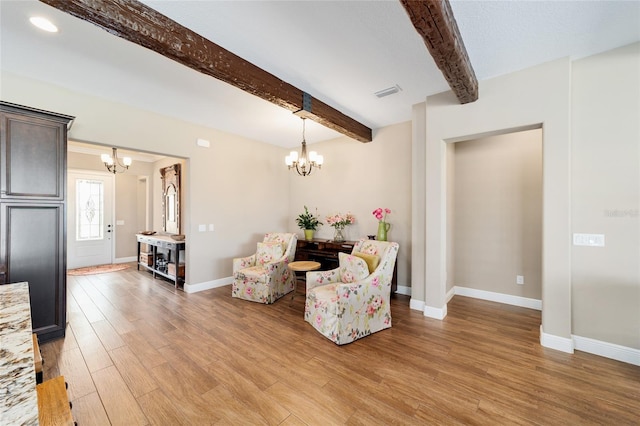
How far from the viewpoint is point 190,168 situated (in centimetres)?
430

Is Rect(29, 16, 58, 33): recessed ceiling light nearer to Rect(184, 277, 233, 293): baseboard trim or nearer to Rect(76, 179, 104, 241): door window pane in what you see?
Rect(184, 277, 233, 293): baseboard trim

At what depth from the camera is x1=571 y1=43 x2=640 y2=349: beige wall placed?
234 cm

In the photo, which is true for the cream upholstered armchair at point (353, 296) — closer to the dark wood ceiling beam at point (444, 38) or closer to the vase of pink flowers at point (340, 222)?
the vase of pink flowers at point (340, 222)

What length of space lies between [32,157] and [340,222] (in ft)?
13.2

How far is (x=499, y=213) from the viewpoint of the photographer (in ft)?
12.8

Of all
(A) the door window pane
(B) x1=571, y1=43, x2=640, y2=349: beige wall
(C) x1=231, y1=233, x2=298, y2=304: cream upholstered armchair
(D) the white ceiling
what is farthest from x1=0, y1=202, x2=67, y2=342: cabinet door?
(B) x1=571, y1=43, x2=640, y2=349: beige wall

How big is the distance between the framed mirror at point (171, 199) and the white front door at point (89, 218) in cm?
178

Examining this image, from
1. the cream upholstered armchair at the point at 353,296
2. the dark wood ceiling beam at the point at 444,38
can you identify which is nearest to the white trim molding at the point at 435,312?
the cream upholstered armchair at the point at 353,296

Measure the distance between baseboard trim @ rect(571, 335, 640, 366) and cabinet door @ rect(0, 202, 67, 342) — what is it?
539 cm

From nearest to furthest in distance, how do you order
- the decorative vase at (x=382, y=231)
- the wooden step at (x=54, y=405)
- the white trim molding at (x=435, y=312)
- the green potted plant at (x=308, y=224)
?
the wooden step at (x=54, y=405)
the white trim molding at (x=435, y=312)
the decorative vase at (x=382, y=231)
the green potted plant at (x=308, y=224)

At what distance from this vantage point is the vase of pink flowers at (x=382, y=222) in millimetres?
4133

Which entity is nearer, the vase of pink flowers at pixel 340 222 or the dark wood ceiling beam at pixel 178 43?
the dark wood ceiling beam at pixel 178 43

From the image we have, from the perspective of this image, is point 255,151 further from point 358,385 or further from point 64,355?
point 358,385

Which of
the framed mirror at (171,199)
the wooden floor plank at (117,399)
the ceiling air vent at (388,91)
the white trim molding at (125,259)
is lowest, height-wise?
the wooden floor plank at (117,399)
